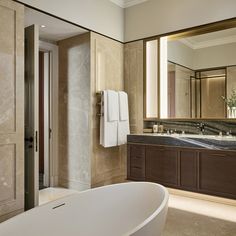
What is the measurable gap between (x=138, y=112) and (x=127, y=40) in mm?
1196

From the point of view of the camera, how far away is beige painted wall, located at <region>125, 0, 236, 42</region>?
3307mm

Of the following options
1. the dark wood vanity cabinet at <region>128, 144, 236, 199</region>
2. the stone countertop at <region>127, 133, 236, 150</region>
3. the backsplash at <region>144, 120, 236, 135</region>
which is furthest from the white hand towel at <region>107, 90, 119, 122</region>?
the backsplash at <region>144, 120, 236, 135</region>

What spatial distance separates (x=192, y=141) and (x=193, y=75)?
41.5 inches

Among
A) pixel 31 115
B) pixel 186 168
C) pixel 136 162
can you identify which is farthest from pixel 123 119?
pixel 31 115

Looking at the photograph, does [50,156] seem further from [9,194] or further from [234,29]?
[234,29]

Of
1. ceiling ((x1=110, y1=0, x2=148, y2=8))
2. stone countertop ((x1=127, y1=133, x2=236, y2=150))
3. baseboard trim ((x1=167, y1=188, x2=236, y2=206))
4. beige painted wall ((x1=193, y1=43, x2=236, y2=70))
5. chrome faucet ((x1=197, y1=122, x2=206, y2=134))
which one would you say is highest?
ceiling ((x1=110, y1=0, x2=148, y2=8))

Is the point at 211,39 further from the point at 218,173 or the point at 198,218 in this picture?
the point at 198,218

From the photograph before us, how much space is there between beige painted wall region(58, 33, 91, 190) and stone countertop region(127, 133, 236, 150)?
A: 0.73 metres

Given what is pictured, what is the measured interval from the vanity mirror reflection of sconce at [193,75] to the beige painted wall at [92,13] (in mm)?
600

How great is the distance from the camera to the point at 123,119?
3.81 meters

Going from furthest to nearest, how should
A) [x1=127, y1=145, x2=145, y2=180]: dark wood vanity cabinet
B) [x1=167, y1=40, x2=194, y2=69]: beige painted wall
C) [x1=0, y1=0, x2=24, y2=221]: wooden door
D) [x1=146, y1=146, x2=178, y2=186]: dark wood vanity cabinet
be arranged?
[x1=167, y1=40, x2=194, y2=69]: beige painted wall
[x1=127, y1=145, x2=145, y2=180]: dark wood vanity cabinet
[x1=146, y1=146, x2=178, y2=186]: dark wood vanity cabinet
[x1=0, y1=0, x2=24, y2=221]: wooden door

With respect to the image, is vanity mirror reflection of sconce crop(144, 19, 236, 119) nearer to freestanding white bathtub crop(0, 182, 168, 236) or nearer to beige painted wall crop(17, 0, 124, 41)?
beige painted wall crop(17, 0, 124, 41)

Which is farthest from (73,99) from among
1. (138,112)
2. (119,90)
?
(138,112)

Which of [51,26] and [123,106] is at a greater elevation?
[51,26]
